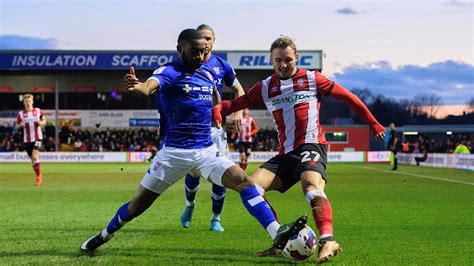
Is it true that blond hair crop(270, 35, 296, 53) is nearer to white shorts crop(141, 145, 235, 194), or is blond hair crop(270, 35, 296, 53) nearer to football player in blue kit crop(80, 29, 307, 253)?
football player in blue kit crop(80, 29, 307, 253)

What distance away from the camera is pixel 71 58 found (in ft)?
174

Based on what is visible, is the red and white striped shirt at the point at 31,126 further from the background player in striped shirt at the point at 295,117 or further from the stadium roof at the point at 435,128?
the stadium roof at the point at 435,128

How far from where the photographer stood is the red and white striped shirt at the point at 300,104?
6.79 meters

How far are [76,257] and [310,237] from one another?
2.46 meters

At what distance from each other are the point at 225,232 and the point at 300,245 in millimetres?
2832

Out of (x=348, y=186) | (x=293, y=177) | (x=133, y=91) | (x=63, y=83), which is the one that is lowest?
(x=348, y=186)

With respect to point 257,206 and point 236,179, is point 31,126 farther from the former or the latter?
point 257,206

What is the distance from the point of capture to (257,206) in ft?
20.0

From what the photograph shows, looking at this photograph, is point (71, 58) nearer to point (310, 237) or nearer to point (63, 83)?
point (63, 83)

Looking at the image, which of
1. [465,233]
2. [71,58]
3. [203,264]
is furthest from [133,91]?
[71,58]

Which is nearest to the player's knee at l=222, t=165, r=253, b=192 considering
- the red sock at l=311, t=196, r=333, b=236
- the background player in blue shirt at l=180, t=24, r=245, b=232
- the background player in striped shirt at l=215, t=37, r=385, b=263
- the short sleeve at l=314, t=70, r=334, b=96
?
the background player in striped shirt at l=215, t=37, r=385, b=263

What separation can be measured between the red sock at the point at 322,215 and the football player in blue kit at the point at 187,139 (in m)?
0.53

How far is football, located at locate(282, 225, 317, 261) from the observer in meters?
5.80

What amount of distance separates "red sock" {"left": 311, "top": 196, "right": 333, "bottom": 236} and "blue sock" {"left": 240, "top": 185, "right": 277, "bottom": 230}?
1.65 ft
